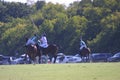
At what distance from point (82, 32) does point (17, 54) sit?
16.6m

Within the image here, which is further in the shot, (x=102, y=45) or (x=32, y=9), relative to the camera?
(x=32, y=9)

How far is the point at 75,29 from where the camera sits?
78.9 m

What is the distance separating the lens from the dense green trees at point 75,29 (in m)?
71.4

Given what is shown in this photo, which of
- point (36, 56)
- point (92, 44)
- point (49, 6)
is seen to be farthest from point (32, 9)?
point (36, 56)

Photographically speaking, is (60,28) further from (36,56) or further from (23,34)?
(36,56)

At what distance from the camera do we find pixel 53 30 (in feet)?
270

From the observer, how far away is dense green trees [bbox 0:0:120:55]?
234 feet

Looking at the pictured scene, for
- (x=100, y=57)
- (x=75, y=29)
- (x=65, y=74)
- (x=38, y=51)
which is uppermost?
(x=75, y=29)

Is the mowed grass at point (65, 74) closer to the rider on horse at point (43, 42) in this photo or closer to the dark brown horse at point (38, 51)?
the dark brown horse at point (38, 51)

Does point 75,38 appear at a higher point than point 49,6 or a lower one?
lower

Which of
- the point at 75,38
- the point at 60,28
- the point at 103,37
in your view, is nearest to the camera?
the point at 103,37

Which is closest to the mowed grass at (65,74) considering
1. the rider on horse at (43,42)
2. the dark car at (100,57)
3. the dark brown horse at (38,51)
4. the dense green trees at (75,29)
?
the dark brown horse at (38,51)

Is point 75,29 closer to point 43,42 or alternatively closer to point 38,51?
point 43,42

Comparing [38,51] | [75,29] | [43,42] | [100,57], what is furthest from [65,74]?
[75,29]
